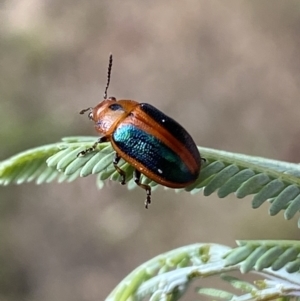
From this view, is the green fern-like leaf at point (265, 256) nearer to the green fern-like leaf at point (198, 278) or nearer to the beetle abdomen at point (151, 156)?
the green fern-like leaf at point (198, 278)

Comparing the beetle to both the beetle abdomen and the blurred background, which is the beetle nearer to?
the beetle abdomen

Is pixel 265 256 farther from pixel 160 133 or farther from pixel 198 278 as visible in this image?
pixel 160 133

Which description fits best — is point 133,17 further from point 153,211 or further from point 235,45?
point 153,211

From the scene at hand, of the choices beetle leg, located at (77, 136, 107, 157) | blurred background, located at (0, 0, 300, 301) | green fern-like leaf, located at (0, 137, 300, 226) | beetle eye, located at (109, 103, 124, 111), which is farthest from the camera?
blurred background, located at (0, 0, 300, 301)

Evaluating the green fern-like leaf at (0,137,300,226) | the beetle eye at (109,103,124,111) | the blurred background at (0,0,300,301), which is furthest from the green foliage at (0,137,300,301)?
the blurred background at (0,0,300,301)

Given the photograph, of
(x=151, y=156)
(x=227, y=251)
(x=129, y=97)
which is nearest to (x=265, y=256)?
(x=227, y=251)

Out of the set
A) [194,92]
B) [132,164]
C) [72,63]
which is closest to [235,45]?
[194,92]
